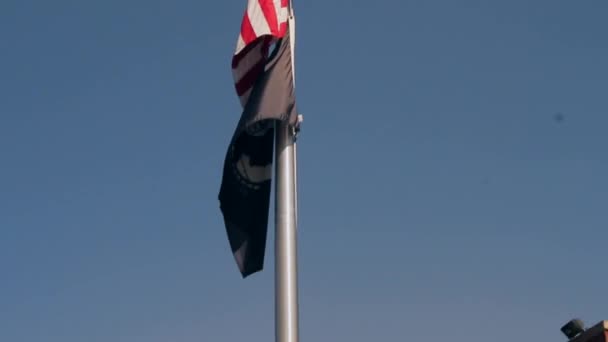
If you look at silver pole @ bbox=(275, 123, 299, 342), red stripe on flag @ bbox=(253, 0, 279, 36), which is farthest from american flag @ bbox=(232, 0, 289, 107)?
silver pole @ bbox=(275, 123, 299, 342)

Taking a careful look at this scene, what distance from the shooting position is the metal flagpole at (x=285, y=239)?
8.05 meters

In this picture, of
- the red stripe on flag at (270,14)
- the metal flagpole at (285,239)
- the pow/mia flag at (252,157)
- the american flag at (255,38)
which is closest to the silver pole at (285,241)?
the metal flagpole at (285,239)

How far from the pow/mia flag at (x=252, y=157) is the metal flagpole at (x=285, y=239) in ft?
1.64

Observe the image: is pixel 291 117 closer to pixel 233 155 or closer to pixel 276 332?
pixel 233 155

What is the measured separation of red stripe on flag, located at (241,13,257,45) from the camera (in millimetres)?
9805

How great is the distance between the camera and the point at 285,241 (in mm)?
8445

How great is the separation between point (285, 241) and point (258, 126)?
163cm

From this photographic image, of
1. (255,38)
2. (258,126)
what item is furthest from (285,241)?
(255,38)

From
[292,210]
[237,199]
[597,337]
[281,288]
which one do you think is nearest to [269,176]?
[237,199]

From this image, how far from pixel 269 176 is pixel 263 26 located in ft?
5.55

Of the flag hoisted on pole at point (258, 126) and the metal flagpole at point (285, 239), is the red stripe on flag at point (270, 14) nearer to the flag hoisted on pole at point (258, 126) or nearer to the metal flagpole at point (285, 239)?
the flag hoisted on pole at point (258, 126)

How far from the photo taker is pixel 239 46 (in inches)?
389

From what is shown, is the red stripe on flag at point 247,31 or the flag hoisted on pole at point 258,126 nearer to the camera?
the flag hoisted on pole at point 258,126

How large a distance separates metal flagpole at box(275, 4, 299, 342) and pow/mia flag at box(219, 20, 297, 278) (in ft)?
1.64
